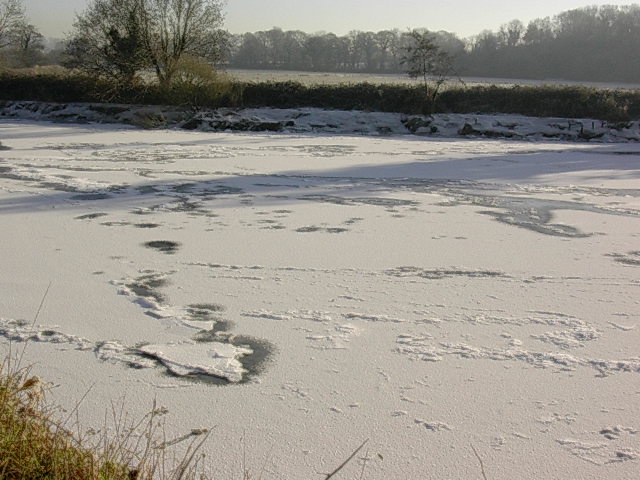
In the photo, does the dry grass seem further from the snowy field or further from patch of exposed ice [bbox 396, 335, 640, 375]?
patch of exposed ice [bbox 396, 335, 640, 375]

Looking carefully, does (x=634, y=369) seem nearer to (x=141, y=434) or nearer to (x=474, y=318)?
(x=474, y=318)

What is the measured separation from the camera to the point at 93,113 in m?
22.7

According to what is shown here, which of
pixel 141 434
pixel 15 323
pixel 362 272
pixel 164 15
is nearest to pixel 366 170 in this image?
pixel 362 272

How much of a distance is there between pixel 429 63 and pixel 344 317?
2009 centimetres

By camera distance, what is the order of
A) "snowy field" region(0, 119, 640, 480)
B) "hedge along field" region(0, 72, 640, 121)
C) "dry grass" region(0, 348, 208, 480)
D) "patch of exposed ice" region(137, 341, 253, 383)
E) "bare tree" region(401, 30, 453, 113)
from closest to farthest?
1. "dry grass" region(0, 348, 208, 480)
2. "snowy field" region(0, 119, 640, 480)
3. "patch of exposed ice" region(137, 341, 253, 383)
4. "hedge along field" region(0, 72, 640, 121)
5. "bare tree" region(401, 30, 453, 113)

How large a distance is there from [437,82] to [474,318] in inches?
786

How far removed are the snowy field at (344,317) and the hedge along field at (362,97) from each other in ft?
44.9

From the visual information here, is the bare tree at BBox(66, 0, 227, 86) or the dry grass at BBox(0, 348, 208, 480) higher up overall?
the bare tree at BBox(66, 0, 227, 86)

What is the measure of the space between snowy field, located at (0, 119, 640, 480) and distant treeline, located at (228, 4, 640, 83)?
17.3 m

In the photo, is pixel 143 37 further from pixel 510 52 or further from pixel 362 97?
pixel 510 52

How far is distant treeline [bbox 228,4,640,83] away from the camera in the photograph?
36.1 meters

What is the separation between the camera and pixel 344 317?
4688 millimetres

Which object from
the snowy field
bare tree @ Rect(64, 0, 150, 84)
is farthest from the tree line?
the snowy field

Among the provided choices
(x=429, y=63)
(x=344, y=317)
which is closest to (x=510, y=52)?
(x=429, y=63)
